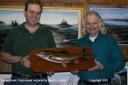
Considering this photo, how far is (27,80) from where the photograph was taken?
6.53ft

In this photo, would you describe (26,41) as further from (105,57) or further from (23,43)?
(105,57)

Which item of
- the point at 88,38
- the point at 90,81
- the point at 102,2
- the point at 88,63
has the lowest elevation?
the point at 90,81

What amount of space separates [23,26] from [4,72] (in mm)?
915

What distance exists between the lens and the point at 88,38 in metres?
2.25

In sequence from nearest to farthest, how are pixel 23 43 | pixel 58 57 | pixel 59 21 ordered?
1. pixel 58 57
2. pixel 23 43
3. pixel 59 21

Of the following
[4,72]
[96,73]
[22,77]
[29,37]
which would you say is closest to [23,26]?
[29,37]

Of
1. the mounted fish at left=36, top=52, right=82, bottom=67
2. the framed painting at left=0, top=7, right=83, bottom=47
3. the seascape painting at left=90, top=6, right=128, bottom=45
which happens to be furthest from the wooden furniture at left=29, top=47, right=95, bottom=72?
the seascape painting at left=90, top=6, right=128, bottom=45

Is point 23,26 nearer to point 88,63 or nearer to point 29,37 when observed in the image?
point 29,37

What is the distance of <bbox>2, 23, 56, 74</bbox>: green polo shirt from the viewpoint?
2113mm

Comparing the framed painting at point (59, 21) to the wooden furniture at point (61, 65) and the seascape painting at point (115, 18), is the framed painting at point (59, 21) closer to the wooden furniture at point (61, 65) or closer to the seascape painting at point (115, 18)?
the seascape painting at point (115, 18)

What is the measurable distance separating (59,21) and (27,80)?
3.50ft

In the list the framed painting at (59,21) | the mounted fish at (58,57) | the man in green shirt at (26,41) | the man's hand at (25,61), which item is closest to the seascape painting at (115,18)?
the framed painting at (59,21)

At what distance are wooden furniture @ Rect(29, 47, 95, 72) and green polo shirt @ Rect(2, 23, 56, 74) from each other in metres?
0.20

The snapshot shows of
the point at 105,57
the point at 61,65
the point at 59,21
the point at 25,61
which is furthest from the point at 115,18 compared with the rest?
the point at 25,61
